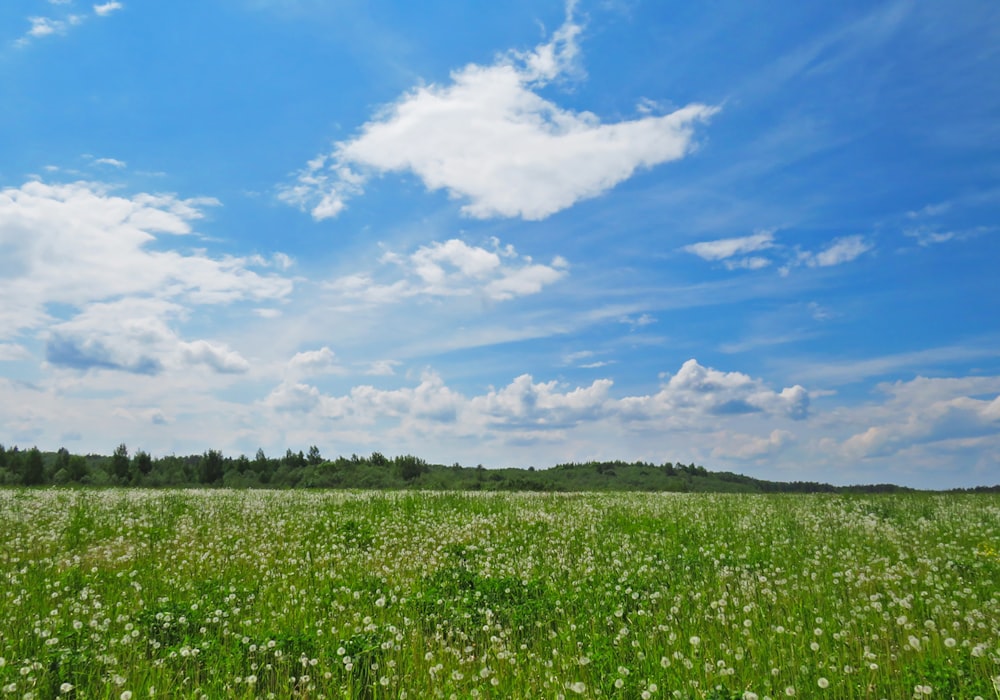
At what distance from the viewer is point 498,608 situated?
877 cm

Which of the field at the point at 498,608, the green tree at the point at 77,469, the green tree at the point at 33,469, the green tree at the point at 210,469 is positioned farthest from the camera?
the green tree at the point at 210,469

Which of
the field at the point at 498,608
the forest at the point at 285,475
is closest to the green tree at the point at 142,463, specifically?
the forest at the point at 285,475

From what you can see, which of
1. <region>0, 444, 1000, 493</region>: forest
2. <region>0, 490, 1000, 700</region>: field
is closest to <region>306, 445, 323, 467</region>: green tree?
<region>0, 444, 1000, 493</region>: forest

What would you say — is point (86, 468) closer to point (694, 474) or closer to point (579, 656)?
point (579, 656)

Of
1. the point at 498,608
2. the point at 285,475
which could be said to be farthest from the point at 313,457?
the point at 498,608

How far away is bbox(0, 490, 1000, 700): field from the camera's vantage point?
248 inches

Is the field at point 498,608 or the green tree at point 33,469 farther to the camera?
the green tree at point 33,469

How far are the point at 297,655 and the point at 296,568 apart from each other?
5540mm

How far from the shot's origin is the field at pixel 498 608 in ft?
20.7

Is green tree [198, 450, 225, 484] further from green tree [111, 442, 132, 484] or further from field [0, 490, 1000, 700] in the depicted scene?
field [0, 490, 1000, 700]

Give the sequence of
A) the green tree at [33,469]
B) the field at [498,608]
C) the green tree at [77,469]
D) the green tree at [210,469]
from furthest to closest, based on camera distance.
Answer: the green tree at [210,469] → the green tree at [77,469] → the green tree at [33,469] → the field at [498,608]

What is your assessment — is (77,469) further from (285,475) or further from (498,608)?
(498,608)

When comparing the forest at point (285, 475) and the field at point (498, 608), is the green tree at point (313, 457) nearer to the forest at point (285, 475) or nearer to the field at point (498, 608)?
the forest at point (285, 475)

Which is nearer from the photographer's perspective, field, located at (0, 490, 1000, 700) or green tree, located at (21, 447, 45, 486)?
field, located at (0, 490, 1000, 700)
